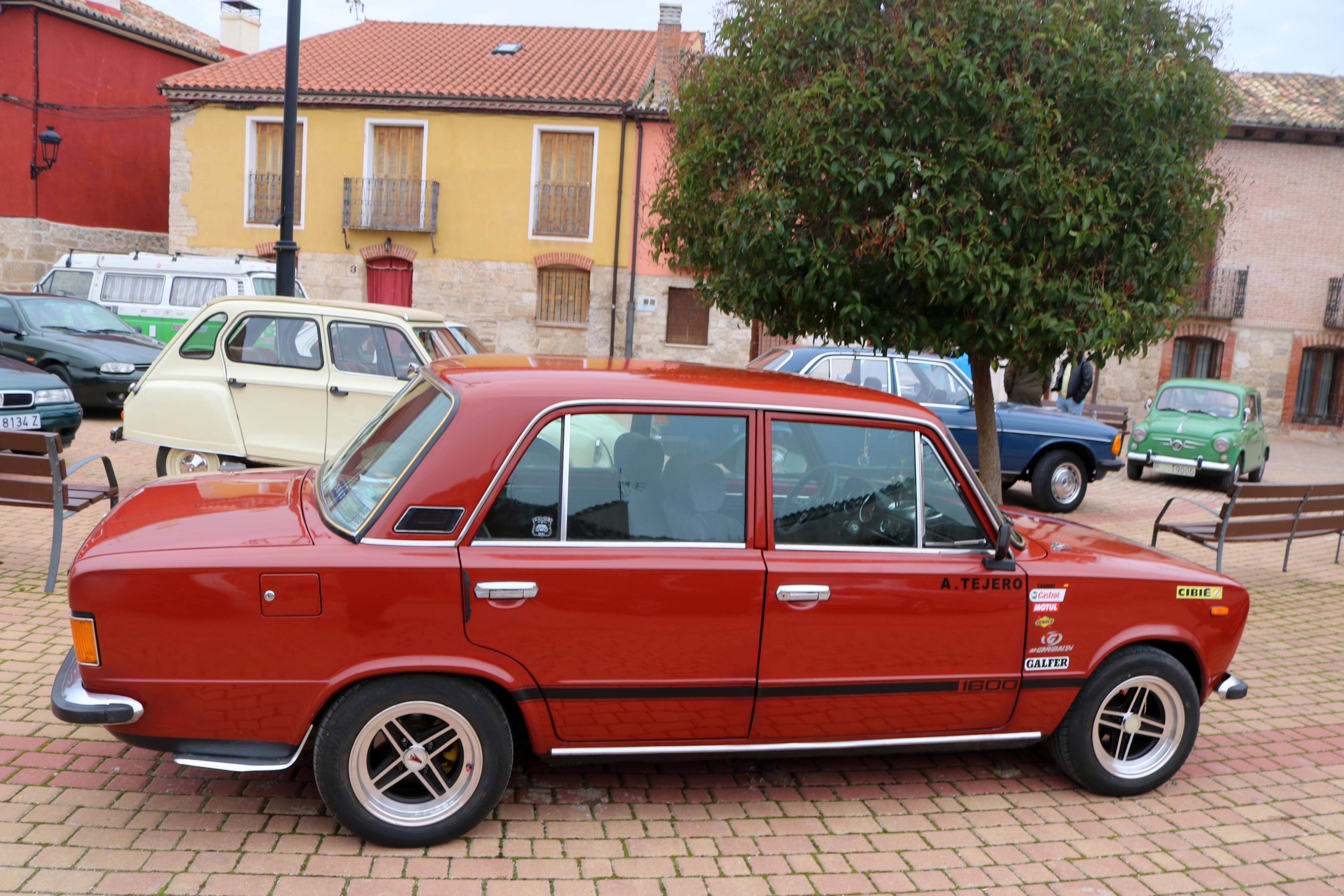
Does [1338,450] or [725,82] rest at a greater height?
[725,82]

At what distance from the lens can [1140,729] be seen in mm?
4395

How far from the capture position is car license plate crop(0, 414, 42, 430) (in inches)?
357

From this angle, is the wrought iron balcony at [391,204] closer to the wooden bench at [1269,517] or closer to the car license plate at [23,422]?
the car license plate at [23,422]

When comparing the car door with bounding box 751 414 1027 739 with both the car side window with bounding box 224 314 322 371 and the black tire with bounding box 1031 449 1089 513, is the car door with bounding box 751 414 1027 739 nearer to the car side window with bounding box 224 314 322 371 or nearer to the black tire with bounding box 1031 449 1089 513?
the car side window with bounding box 224 314 322 371

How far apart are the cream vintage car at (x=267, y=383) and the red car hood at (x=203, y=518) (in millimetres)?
4575

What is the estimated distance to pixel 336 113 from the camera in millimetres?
24531

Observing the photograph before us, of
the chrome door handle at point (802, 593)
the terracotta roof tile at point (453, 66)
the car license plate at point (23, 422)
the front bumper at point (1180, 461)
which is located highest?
the terracotta roof tile at point (453, 66)

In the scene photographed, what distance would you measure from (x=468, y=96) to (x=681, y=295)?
6884mm

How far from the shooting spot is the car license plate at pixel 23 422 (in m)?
9.08

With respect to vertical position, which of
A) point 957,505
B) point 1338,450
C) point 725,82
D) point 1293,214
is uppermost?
point 1293,214

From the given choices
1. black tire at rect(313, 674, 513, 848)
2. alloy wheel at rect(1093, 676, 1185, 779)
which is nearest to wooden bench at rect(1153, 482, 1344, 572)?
alloy wheel at rect(1093, 676, 1185, 779)

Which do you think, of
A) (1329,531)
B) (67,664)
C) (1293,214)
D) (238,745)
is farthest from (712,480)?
(1293,214)

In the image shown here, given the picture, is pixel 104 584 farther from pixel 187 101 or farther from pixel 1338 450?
pixel 1338 450

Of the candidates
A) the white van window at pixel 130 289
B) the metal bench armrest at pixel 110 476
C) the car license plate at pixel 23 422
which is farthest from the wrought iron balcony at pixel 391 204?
the metal bench armrest at pixel 110 476
